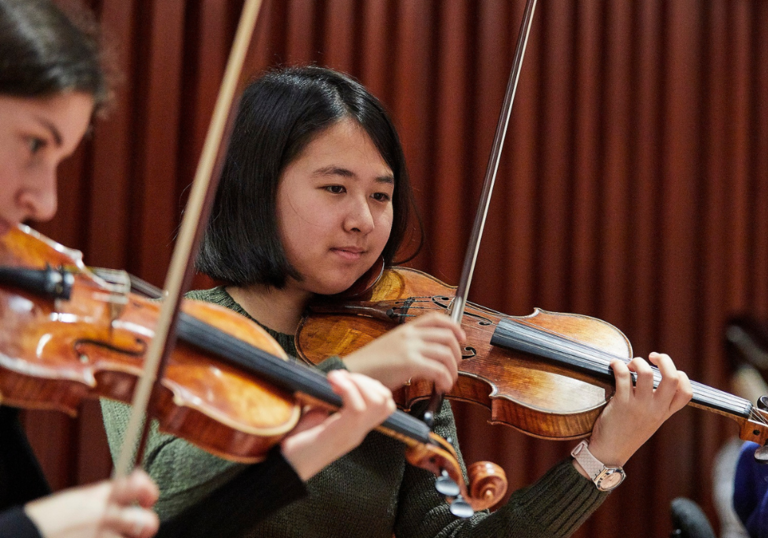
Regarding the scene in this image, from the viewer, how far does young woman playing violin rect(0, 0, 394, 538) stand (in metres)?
0.56

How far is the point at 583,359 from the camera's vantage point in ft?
3.59

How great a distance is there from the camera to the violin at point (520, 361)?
3.44 ft

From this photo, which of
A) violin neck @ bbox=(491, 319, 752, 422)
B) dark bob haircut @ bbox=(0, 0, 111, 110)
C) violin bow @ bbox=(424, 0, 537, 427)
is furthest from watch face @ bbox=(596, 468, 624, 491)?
dark bob haircut @ bbox=(0, 0, 111, 110)

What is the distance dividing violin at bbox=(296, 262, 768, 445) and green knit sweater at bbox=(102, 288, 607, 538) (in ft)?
0.32

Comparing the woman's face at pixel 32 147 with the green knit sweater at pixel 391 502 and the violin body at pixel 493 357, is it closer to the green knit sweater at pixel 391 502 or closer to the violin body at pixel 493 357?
the green knit sweater at pixel 391 502

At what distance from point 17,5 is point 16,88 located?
93 mm

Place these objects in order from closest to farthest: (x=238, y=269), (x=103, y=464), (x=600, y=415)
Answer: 1. (x=600, y=415)
2. (x=238, y=269)
3. (x=103, y=464)

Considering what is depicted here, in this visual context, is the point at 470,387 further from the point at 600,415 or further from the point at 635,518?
the point at 635,518

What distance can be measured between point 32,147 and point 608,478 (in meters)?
0.86

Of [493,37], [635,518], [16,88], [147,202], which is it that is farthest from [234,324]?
[635,518]

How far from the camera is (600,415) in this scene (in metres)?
1.08

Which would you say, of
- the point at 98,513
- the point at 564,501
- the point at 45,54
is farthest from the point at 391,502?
the point at 45,54

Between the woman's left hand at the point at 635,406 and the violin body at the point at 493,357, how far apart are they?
0.02 meters

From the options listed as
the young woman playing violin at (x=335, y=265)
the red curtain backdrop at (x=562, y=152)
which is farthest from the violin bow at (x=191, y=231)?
the red curtain backdrop at (x=562, y=152)
